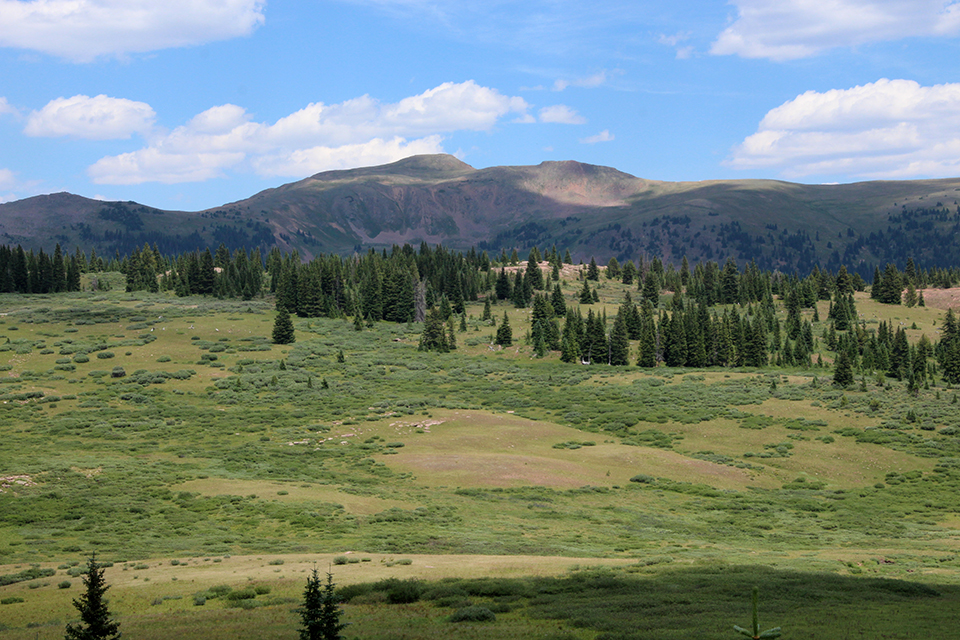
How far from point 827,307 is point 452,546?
17680cm

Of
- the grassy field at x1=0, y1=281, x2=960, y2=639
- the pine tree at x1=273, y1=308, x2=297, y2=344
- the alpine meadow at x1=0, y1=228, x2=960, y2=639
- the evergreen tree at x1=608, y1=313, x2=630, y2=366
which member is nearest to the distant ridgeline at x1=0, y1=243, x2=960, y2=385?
the evergreen tree at x1=608, y1=313, x2=630, y2=366

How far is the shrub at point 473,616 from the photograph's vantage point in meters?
22.4

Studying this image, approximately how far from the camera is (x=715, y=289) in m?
199

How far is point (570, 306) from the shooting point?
169 m

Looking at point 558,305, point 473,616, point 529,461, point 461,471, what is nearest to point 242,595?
point 473,616

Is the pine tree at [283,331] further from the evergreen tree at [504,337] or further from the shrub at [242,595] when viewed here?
the shrub at [242,595]

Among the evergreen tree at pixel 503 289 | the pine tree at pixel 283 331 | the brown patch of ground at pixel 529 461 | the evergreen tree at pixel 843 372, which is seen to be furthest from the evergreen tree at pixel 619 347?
the evergreen tree at pixel 503 289

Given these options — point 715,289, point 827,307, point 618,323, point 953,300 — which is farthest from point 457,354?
point 953,300

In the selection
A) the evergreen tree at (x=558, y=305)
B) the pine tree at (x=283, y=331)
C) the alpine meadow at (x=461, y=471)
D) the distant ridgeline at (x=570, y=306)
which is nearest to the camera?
the alpine meadow at (x=461, y=471)

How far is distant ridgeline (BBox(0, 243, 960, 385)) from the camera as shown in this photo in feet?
429

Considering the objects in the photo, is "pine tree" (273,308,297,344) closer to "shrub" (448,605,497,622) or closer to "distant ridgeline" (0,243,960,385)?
"distant ridgeline" (0,243,960,385)

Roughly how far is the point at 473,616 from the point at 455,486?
33956 mm

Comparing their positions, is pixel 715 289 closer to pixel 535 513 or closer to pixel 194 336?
pixel 194 336

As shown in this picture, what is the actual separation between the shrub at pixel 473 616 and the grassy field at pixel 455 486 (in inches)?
26.5
